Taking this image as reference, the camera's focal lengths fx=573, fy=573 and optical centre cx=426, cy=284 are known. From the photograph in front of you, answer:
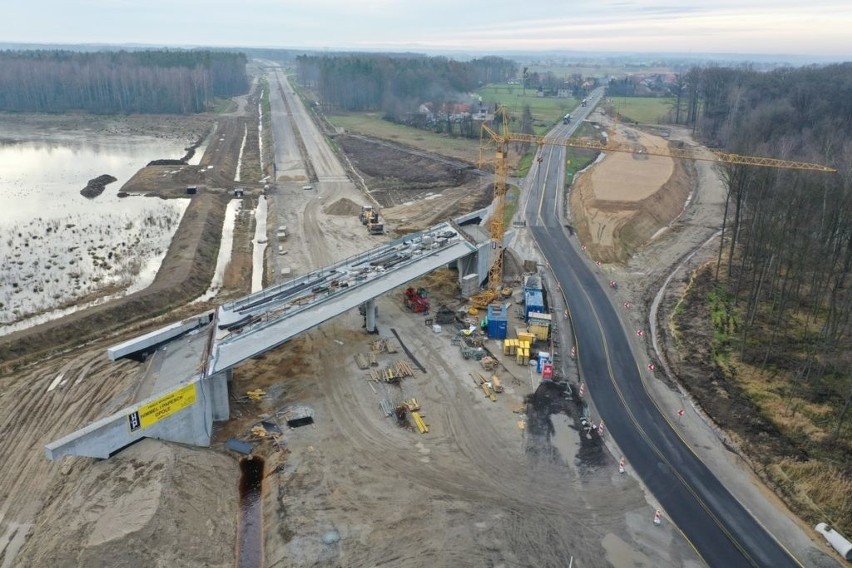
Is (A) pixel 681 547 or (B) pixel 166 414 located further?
(B) pixel 166 414

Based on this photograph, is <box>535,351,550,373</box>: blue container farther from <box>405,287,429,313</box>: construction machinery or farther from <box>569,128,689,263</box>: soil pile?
<box>569,128,689,263</box>: soil pile

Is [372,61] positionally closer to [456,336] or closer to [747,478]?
[456,336]

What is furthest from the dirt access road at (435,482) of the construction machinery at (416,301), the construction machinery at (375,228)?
the construction machinery at (375,228)

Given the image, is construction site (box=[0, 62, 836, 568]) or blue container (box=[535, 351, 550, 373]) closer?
construction site (box=[0, 62, 836, 568])

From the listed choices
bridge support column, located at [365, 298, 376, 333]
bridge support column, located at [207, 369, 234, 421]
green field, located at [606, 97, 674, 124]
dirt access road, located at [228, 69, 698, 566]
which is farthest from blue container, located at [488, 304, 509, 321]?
green field, located at [606, 97, 674, 124]

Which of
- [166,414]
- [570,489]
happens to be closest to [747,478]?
[570,489]

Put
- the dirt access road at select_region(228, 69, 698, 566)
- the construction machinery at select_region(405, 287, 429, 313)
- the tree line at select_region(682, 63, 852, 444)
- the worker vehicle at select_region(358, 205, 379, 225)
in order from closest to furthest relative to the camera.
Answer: the dirt access road at select_region(228, 69, 698, 566) < the tree line at select_region(682, 63, 852, 444) < the construction machinery at select_region(405, 287, 429, 313) < the worker vehicle at select_region(358, 205, 379, 225)
